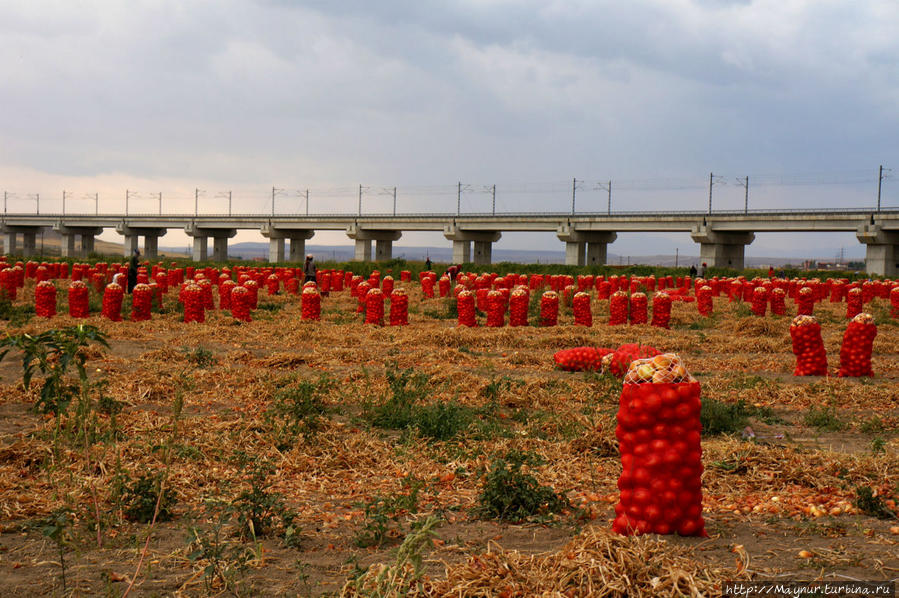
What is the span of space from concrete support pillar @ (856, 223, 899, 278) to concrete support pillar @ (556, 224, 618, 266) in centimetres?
2061

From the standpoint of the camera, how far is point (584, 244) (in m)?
65.2

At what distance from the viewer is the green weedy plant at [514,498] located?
5367mm

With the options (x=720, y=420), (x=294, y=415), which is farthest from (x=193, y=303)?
(x=720, y=420)

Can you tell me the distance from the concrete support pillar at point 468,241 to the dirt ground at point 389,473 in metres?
56.7

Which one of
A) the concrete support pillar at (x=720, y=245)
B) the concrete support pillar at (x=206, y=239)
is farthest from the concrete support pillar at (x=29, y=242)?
the concrete support pillar at (x=720, y=245)

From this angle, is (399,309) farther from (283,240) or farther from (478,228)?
(283,240)

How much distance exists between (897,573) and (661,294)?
581 inches

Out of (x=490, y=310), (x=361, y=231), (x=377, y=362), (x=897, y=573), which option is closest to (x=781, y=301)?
(x=490, y=310)

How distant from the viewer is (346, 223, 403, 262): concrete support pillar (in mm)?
74938

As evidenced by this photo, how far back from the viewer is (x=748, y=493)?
581 centimetres

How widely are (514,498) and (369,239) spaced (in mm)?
71135

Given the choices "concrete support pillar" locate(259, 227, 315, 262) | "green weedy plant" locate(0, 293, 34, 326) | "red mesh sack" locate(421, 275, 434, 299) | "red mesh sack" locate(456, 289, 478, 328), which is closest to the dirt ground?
"red mesh sack" locate(456, 289, 478, 328)

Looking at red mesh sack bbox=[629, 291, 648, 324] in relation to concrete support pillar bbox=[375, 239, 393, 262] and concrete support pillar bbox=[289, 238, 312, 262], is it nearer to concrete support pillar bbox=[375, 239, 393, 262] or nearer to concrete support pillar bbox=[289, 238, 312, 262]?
concrete support pillar bbox=[375, 239, 393, 262]

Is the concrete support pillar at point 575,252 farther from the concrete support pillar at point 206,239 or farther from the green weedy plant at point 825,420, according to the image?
the green weedy plant at point 825,420
